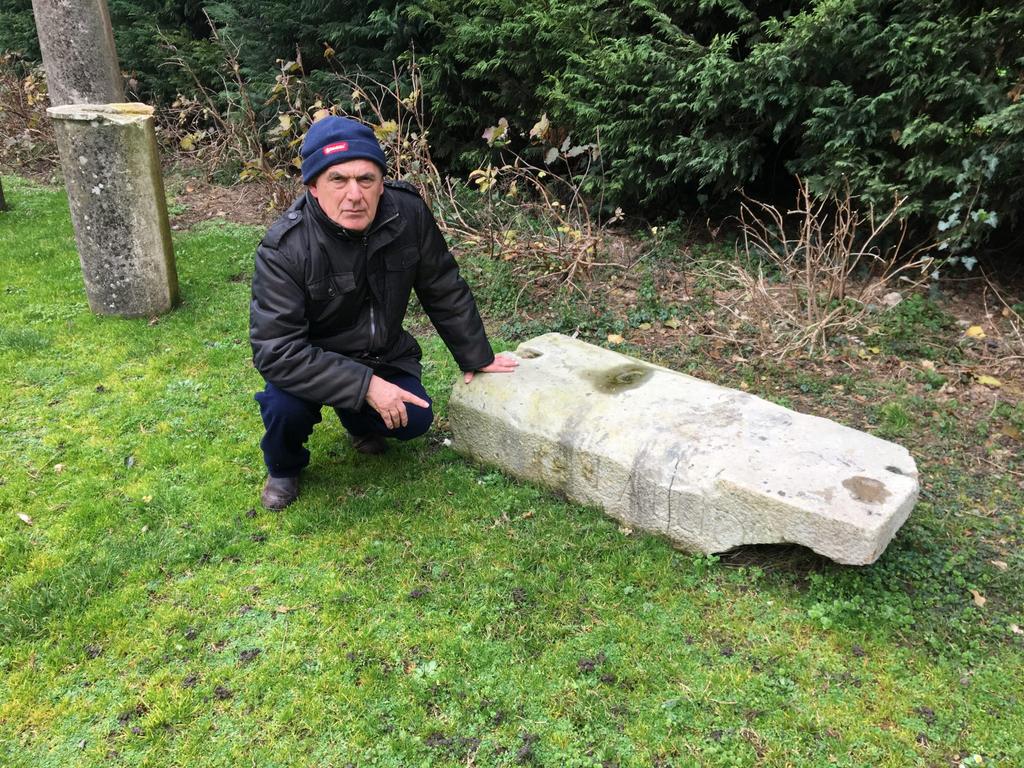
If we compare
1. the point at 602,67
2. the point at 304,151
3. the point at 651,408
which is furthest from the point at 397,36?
the point at 651,408

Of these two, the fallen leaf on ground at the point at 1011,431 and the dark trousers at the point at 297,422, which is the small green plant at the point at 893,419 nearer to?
the fallen leaf on ground at the point at 1011,431

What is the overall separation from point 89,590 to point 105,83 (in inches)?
183

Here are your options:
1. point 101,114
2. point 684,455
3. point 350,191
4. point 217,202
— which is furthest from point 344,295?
point 217,202

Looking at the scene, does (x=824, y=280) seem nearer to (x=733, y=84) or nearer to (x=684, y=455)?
(x=733, y=84)

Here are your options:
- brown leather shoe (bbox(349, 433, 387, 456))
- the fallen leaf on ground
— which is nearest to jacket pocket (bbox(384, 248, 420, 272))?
brown leather shoe (bbox(349, 433, 387, 456))

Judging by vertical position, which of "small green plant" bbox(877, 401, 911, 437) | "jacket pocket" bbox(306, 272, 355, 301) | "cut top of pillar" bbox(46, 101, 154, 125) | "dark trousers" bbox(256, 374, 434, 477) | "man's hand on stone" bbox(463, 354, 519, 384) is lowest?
"small green plant" bbox(877, 401, 911, 437)

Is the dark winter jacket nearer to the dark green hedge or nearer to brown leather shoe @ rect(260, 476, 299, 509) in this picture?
brown leather shoe @ rect(260, 476, 299, 509)

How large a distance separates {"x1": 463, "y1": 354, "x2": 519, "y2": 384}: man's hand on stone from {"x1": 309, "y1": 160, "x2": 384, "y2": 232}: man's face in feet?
3.18

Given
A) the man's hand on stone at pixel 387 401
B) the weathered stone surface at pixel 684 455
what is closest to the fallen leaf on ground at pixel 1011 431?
the weathered stone surface at pixel 684 455

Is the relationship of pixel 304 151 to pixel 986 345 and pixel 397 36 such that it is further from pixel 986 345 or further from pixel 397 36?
pixel 397 36

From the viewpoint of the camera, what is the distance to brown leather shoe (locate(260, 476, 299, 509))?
3.36m

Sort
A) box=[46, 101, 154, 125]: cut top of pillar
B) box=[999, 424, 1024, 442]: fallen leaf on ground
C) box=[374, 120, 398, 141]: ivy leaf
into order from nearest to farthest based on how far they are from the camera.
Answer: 1. box=[999, 424, 1024, 442]: fallen leaf on ground
2. box=[46, 101, 154, 125]: cut top of pillar
3. box=[374, 120, 398, 141]: ivy leaf

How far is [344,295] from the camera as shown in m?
3.02

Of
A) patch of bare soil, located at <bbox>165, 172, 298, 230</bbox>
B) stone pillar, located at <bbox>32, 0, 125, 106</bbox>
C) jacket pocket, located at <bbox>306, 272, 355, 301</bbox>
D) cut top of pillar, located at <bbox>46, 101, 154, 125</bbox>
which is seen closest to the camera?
jacket pocket, located at <bbox>306, 272, 355, 301</bbox>
